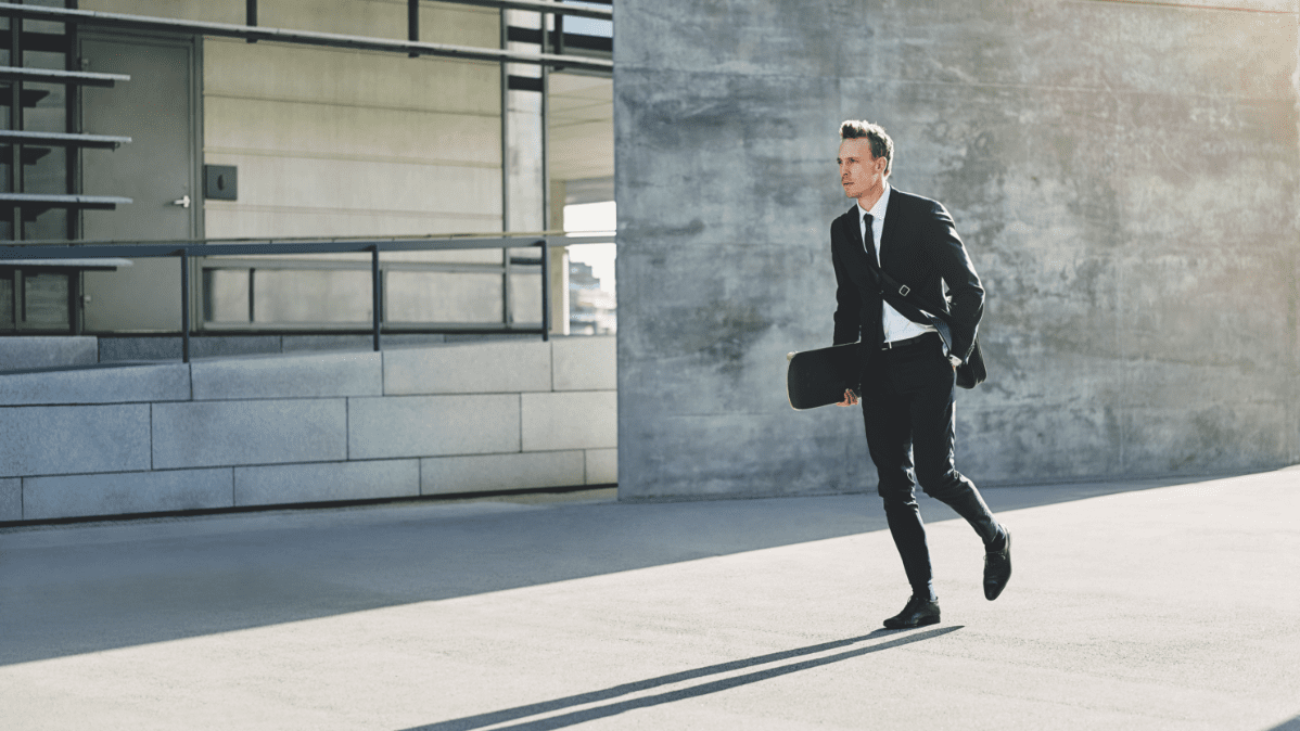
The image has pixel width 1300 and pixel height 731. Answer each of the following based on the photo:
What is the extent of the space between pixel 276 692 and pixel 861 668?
1.83 meters

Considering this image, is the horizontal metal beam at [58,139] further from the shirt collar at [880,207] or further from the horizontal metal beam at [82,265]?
the shirt collar at [880,207]

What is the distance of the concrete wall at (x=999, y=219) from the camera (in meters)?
8.92

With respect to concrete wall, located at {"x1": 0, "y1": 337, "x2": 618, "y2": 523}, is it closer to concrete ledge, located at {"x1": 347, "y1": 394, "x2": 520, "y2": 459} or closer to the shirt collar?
concrete ledge, located at {"x1": 347, "y1": 394, "x2": 520, "y2": 459}

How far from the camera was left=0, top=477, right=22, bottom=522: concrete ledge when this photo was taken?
7.98 meters

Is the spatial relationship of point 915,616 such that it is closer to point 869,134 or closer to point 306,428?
point 869,134

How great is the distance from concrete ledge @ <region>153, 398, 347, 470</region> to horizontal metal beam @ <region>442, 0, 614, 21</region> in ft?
17.5

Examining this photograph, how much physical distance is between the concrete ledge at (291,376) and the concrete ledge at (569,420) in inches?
47.1

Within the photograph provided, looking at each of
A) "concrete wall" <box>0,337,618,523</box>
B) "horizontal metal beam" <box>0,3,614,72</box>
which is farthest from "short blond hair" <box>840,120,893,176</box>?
"horizontal metal beam" <box>0,3,614,72</box>

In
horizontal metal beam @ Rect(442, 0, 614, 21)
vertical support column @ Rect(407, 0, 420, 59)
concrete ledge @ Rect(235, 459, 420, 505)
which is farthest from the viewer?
horizontal metal beam @ Rect(442, 0, 614, 21)

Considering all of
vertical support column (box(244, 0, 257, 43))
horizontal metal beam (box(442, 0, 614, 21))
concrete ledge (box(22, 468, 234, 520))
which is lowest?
concrete ledge (box(22, 468, 234, 520))

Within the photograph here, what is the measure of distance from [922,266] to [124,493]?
5688 mm

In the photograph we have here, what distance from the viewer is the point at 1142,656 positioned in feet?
14.1

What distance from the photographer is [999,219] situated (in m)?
9.56

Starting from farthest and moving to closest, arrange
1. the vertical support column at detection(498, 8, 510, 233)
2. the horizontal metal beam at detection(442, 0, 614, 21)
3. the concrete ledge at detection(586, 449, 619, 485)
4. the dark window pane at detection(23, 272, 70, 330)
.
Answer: the vertical support column at detection(498, 8, 510, 233) → the horizontal metal beam at detection(442, 0, 614, 21) → the dark window pane at detection(23, 272, 70, 330) → the concrete ledge at detection(586, 449, 619, 485)
